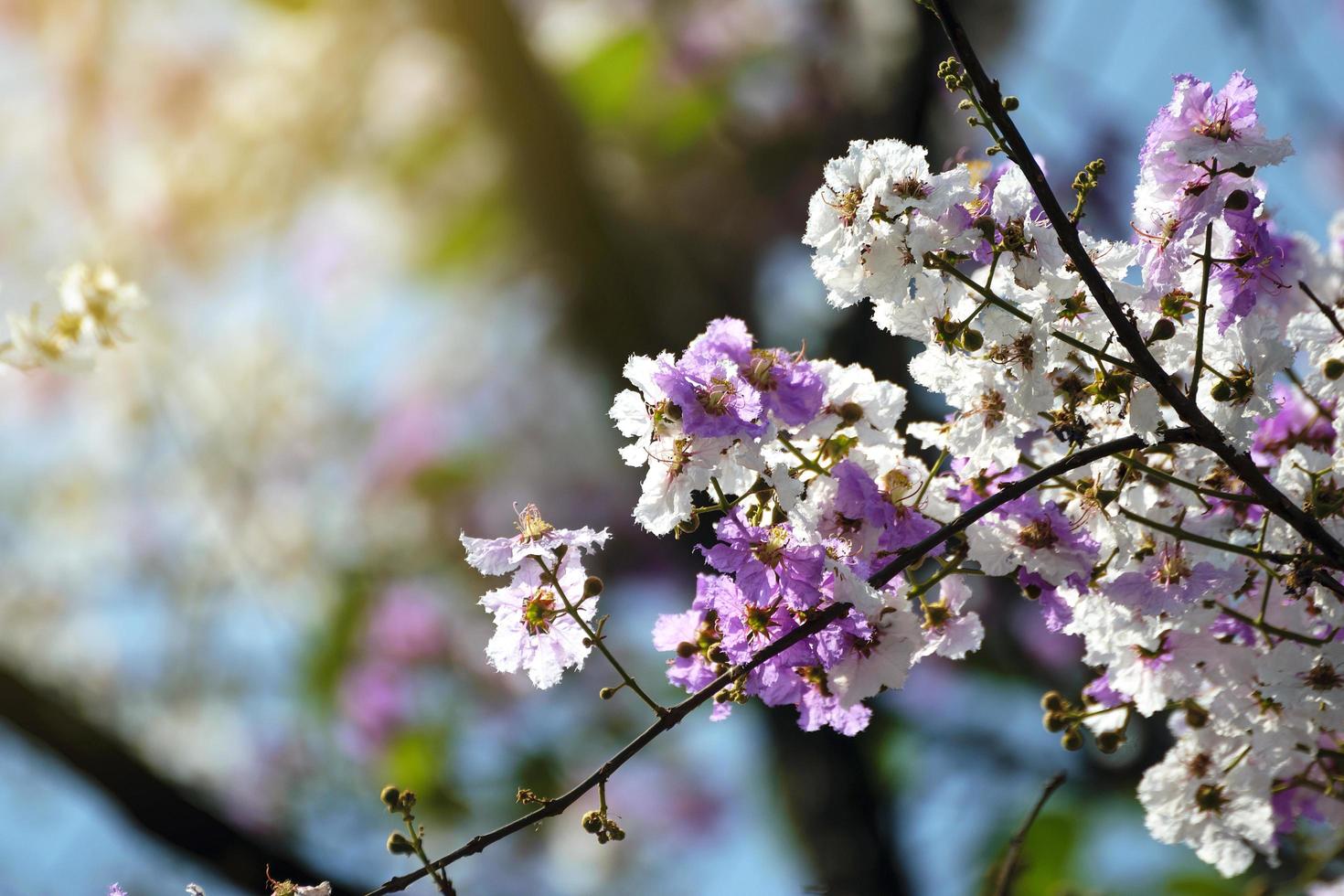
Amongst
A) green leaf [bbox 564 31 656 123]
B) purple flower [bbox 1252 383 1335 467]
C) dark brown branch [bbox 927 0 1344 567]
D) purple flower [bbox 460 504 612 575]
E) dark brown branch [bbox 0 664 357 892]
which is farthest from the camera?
green leaf [bbox 564 31 656 123]

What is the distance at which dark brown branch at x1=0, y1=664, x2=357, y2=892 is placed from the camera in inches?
65.7

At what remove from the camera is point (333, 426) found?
4.05 m

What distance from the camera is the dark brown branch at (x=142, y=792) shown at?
167 cm

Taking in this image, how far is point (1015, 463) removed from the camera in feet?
3.05

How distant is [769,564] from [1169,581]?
0.31 metres

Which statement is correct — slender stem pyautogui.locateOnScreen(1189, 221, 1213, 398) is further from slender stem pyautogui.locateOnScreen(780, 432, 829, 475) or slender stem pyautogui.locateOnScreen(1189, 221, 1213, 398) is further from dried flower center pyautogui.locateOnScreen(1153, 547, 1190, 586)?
slender stem pyautogui.locateOnScreen(780, 432, 829, 475)

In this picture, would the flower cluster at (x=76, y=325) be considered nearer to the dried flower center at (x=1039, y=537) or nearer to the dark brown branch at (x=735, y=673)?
the dark brown branch at (x=735, y=673)

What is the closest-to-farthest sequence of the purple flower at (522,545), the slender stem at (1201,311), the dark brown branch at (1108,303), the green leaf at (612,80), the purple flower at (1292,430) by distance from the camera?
1. the dark brown branch at (1108,303)
2. the slender stem at (1201,311)
3. the purple flower at (522,545)
4. the purple flower at (1292,430)
5. the green leaf at (612,80)

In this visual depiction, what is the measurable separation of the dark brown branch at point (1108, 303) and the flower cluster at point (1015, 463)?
0.07 ft

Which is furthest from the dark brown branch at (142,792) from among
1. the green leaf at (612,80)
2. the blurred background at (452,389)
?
the green leaf at (612,80)

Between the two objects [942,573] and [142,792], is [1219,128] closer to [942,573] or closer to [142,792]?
[942,573]

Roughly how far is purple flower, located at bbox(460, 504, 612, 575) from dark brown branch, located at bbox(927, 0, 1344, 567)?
0.40m

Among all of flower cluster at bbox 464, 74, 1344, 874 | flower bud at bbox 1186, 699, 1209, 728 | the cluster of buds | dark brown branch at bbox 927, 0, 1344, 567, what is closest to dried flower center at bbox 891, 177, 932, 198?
flower cluster at bbox 464, 74, 1344, 874

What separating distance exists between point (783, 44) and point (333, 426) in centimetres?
194
